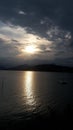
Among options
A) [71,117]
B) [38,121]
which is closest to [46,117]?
[38,121]

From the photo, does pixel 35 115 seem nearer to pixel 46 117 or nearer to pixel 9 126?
pixel 46 117

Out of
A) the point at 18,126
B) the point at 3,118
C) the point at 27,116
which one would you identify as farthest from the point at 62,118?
the point at 3,118

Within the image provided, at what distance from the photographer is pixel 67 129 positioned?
116 feet

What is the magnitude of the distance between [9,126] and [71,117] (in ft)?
53.7

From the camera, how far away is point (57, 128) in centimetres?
3616

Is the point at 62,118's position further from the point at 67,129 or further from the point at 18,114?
the point at 18,114

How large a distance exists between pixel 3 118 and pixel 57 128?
1361 centimetres

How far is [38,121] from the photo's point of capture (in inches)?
1619

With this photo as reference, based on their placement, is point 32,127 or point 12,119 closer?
point 32,127

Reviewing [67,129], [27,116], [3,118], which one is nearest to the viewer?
[67,129]

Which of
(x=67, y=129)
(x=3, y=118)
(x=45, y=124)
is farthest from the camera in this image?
(x=3, y=118)

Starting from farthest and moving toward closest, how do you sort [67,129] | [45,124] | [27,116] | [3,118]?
[27,116] < [3,118] < [45,124] < [67,129]

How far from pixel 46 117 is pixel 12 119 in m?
8.61

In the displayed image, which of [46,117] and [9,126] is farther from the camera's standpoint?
[46,117]
